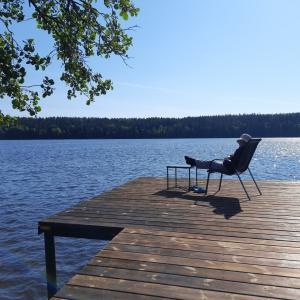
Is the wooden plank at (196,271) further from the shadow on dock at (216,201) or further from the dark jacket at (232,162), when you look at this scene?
the dark jacket at (232,162)

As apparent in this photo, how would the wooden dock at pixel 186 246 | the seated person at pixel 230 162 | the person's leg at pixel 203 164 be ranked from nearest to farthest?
the wooden dock at pixel 186 246, the seated person at pixel 230 162, the person's leg at pixel 203 164

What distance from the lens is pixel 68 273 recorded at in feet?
24.4

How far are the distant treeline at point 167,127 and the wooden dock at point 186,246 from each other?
295 feet

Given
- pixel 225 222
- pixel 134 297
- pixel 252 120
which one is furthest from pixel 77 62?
pixel 252 120

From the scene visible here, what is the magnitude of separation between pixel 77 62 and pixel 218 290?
257cm

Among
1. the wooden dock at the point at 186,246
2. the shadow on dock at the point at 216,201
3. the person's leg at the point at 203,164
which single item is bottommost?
the shadow on dock at the point at 216,201

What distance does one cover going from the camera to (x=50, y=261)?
5867 mm

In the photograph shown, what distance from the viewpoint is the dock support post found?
5566 mm

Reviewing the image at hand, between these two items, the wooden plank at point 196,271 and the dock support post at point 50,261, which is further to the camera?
the dock support post at point 50,261

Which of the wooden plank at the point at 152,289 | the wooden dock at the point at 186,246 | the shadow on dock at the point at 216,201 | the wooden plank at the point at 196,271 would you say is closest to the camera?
the wooden plank at the point at 152,289

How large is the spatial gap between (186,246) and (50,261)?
8.75 ft

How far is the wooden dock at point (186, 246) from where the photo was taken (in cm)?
311

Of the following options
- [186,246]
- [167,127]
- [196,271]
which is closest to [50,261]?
[186,246]

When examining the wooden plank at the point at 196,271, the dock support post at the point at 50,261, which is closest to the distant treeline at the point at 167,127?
the dock support post at the point at 50,261
